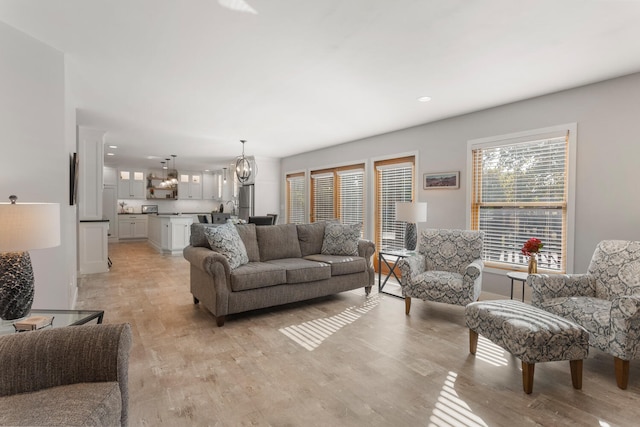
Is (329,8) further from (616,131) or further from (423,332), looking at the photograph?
(616,131)

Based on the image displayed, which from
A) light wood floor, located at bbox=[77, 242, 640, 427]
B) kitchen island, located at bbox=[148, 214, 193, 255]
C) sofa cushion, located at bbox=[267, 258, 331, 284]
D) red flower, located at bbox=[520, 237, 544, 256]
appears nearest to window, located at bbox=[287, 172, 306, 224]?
kitchen island, located at bbox=[148, 214, 193, 255]

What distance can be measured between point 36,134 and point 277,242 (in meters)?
2.61

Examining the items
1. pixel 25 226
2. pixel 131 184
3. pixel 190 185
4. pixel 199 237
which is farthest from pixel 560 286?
pixel 131 184

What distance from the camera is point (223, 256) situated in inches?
128

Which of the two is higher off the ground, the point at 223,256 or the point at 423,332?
the point at 223,256

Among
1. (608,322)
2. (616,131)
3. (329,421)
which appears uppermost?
(616,131)

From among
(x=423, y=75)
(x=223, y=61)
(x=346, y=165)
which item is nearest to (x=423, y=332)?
(x=423, y=75)

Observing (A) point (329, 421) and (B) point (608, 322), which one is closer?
(A) point (329, 421)

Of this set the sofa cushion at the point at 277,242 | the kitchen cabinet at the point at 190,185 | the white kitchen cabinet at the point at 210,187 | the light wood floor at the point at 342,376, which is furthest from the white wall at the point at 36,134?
the white kitchen cabinet at the point at 210,187

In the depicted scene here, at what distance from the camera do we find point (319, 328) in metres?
3.18

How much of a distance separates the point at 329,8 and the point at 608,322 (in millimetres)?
2833

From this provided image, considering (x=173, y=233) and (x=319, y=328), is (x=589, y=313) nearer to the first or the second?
(x=319, y=328)

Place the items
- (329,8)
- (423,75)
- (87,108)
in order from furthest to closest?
(87,108), (423,75), (329,8)

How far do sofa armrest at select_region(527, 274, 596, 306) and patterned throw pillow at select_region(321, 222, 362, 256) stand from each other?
2140mm
